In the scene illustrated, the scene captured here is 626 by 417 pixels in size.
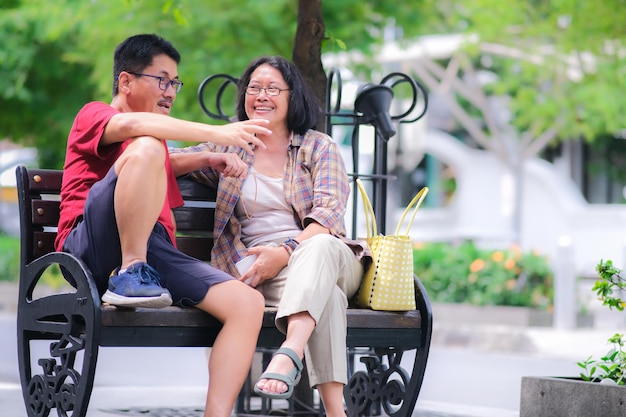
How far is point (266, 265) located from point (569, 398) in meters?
1.55

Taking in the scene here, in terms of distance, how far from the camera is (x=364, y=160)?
51.5 ft

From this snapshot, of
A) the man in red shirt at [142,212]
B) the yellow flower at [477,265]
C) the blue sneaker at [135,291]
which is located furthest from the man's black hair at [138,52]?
the yellow flower at [477,265]

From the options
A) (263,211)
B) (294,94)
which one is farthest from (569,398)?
(294,94)

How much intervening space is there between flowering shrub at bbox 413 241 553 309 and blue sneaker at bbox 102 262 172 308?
9940 mm

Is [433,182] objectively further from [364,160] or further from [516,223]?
[364,160]

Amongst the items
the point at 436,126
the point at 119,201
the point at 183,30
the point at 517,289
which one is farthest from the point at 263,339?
the point at 436,126

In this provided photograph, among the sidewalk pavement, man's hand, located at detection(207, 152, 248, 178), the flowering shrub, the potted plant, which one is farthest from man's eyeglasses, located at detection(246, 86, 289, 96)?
the flowering shrub

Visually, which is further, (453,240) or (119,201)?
(453,240)

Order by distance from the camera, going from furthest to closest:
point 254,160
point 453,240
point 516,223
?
1. point 453,240
2. point 516,223
3. point 254,160

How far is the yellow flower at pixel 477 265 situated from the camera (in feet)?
45.6

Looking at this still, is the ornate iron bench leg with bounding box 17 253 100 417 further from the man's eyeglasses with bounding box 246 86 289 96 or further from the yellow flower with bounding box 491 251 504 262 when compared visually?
the yellow flower with bounding box 491 251 504 262

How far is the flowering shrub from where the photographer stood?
13648 mm

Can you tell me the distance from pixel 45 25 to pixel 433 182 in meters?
19.0

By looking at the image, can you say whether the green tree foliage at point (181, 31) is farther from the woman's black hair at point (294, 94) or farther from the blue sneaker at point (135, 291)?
the blue sneaker at point (135, 291)
